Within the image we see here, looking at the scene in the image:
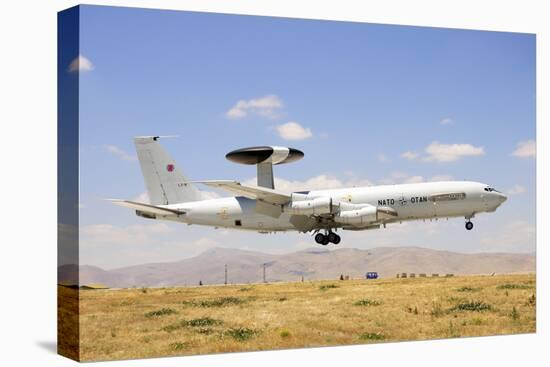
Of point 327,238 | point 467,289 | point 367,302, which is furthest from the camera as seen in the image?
point 327,238

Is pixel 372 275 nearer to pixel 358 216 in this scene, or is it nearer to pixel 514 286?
Result: pixel 358 216

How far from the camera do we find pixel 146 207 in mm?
29766

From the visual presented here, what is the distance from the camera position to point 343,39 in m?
27.1

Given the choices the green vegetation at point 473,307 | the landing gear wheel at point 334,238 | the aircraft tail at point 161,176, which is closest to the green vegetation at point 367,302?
the green vegetation at point 473,307

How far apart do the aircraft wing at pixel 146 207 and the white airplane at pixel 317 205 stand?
4 cm

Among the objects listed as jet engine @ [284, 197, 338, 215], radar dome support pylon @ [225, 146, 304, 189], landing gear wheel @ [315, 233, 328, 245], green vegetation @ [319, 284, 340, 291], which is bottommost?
green vegetation @ [319, 284, 340, 291]

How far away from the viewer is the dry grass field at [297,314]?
75.3 feet

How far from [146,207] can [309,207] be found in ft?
21.2

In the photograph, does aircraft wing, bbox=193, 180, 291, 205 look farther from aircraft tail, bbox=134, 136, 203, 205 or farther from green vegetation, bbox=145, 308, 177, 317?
green vegetation, bbox=145, 308, 177, 317

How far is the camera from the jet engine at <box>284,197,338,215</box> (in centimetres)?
3272

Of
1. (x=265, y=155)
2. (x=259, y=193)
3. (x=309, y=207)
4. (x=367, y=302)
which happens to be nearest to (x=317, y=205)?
(x=309, y=207)

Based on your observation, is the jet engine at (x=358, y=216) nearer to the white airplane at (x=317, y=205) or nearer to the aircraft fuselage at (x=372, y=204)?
the white airplane at (x=317, y=205)

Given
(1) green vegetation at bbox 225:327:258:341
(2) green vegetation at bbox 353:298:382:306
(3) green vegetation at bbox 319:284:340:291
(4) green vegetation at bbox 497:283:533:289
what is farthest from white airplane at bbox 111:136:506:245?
(1) green vegetation at bbox 225:327:258:341

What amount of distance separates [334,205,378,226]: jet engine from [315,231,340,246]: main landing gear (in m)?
1.44
